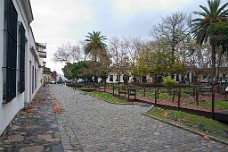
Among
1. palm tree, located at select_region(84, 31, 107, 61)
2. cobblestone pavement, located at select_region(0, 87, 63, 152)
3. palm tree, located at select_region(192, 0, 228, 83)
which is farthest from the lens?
palm tree, located at select_region(84, 31, 107, 61)

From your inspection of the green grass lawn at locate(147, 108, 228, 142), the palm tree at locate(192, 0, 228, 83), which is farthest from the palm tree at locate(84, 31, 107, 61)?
the green grass lawn at locate(147, 108, 228, 142)

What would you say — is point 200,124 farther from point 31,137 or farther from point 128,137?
point 31,137

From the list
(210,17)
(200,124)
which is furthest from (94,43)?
(200,124)

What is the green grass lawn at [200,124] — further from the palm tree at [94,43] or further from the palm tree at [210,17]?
the palm tree at [94,43]

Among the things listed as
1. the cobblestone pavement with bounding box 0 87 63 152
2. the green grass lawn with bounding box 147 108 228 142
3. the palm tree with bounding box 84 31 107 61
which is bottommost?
the green grass lawn with bounding box 147 108 228 142

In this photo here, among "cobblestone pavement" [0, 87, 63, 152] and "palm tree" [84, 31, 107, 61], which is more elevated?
"palm tree" [84, 31, 107, 61]

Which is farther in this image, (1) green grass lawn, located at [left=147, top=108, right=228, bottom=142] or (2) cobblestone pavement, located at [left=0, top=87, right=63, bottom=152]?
(1) green grass lawn, located at [left=147, top=108, right=228, bottom=142]

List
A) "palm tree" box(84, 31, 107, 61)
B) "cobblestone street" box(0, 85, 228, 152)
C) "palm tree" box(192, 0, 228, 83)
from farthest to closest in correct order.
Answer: "palm tree" box(84, 31, 107, 61), "palm tree" box(192, 0, 228, 83), "cobblestone street" box(0, 85, 228, 152)

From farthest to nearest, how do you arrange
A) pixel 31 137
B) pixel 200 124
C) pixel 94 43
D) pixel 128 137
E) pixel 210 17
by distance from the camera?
pixel 94 43 < pixel 210 17 < pixel 200 124 < pixel 128 137 < pixel 31 137

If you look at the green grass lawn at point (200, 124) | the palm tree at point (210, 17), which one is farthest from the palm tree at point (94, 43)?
the green grass lawn at point (200, 124)

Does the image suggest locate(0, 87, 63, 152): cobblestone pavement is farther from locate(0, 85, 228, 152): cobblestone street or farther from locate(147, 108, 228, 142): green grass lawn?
locate(147, 108, 228, 142): green grass lawn

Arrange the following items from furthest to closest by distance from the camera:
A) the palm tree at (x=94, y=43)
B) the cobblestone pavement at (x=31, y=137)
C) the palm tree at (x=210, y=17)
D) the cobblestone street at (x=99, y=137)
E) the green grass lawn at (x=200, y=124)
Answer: the palm tree at (x=94, y=43) → the palm tree at (x=210, y=17) → the green grass lawn at (x=200, y=124) → the cobblestone street at (x=99, y=137) → the cobblestone pavement at (x=31, y=137)

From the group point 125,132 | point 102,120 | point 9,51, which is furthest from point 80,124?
point 9,51

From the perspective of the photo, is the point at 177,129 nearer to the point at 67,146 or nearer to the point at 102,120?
the point at 102,120
